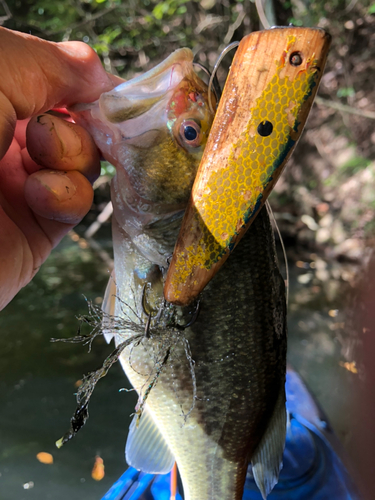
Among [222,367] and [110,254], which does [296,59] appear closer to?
[222,367]

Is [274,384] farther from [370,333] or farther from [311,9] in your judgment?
[311,9]

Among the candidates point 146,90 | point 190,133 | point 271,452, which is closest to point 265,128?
point 190,133

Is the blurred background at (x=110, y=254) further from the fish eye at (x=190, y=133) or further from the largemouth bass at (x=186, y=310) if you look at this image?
the fish eye at (x=190, y=133)

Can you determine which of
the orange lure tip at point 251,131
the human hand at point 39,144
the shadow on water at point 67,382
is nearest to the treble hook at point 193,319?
the orange lure tip at point 251,131

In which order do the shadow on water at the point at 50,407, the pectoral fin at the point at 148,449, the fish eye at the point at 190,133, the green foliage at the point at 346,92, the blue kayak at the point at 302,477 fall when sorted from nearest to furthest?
the fish eye at the point at 190,133
the pectoral fin at the point at 148,449
the blue kayak at the point at 302,477
the shadow on water at the point at 50,407
the green foliage at the point at 346,92

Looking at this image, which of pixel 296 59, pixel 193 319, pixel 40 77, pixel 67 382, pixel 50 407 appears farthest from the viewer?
pixel 67 382
